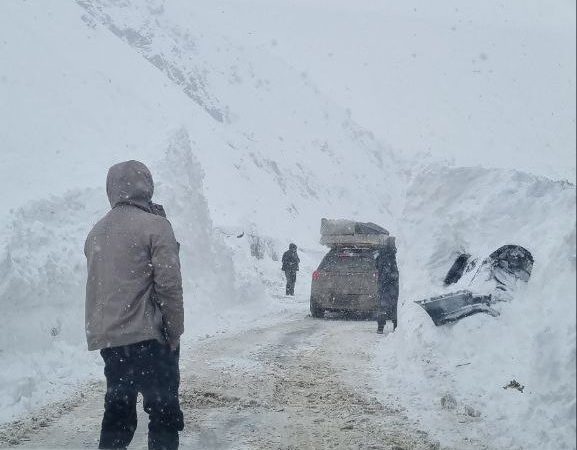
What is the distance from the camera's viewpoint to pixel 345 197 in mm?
85250

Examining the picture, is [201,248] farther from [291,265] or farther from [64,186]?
[291,265]

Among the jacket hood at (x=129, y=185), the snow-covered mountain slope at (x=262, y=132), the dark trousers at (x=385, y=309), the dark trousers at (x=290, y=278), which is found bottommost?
the dark trousers at (x=290, y=278)

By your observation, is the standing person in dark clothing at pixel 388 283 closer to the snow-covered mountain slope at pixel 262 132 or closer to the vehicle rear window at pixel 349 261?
the vehicle rear window at pixel 349 261

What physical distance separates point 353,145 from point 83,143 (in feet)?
337

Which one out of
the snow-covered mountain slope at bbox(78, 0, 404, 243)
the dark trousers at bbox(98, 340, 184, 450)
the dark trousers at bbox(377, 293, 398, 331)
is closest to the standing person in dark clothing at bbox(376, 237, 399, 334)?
the dark trousers at bbox(377, 293, 398, 331)

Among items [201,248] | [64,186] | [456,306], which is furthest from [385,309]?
[64,186]

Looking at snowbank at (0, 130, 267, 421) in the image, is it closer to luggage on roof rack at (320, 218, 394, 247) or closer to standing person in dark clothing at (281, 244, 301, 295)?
luggage on roof rack at (320, 218, 394, 247)

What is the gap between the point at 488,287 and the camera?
263 inches

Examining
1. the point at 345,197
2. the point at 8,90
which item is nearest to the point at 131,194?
the point at 8,90

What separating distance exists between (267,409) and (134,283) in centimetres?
241

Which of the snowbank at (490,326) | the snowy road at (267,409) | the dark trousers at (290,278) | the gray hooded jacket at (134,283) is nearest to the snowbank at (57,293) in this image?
the snowy road at (267,409)

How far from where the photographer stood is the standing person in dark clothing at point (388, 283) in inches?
432

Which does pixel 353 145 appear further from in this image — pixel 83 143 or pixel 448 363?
pixel 448 363

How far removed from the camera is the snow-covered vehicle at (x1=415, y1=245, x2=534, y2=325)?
645 cm
